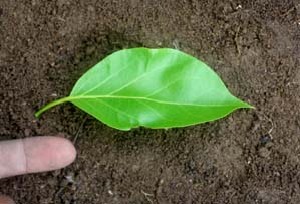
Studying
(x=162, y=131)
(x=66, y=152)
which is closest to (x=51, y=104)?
(x=66, y=152)

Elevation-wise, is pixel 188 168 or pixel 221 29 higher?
pixel 221 29

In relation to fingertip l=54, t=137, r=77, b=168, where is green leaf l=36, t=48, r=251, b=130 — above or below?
above

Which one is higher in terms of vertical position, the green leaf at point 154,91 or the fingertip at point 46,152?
the green leaf at point 154,91

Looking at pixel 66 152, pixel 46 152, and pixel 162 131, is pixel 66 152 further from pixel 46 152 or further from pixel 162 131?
pixel 162 131

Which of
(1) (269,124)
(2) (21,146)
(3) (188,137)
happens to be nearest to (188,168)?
(3) (188,137)

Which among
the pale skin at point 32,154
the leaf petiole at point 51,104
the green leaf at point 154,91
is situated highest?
the green leaf at point 154,91

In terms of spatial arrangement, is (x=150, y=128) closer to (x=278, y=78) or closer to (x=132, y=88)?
(x=132, y=88)
